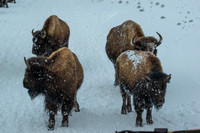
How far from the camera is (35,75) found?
5.32m

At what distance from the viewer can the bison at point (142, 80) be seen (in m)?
5.11

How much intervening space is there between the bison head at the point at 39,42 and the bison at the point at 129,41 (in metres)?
2.13

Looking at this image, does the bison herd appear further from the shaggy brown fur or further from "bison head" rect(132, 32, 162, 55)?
the shaggy brown fur

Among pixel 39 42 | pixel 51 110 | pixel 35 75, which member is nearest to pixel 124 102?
pixel 51 110

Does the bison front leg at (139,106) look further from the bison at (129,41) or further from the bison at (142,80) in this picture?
the bison at (129,41)

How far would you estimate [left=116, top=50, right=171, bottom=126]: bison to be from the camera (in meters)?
5.11

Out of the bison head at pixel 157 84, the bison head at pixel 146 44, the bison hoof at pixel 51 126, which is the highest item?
the bison head at pixel 146 44

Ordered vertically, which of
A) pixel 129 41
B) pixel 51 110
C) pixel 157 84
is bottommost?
pixel 51 110

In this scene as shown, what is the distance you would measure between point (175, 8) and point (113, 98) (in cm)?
1321

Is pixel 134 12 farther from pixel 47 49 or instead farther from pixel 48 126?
pixel 48 126

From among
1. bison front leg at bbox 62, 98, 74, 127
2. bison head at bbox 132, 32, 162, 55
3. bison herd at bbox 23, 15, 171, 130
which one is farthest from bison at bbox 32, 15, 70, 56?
bison front leg at bbox 62, 98, 74, 127

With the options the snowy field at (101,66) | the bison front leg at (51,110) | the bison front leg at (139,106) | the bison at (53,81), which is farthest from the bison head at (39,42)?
the bison front leg at (139,106)

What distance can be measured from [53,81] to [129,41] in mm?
3202

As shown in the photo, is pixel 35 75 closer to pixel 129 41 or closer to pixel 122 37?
pixel 129 41
